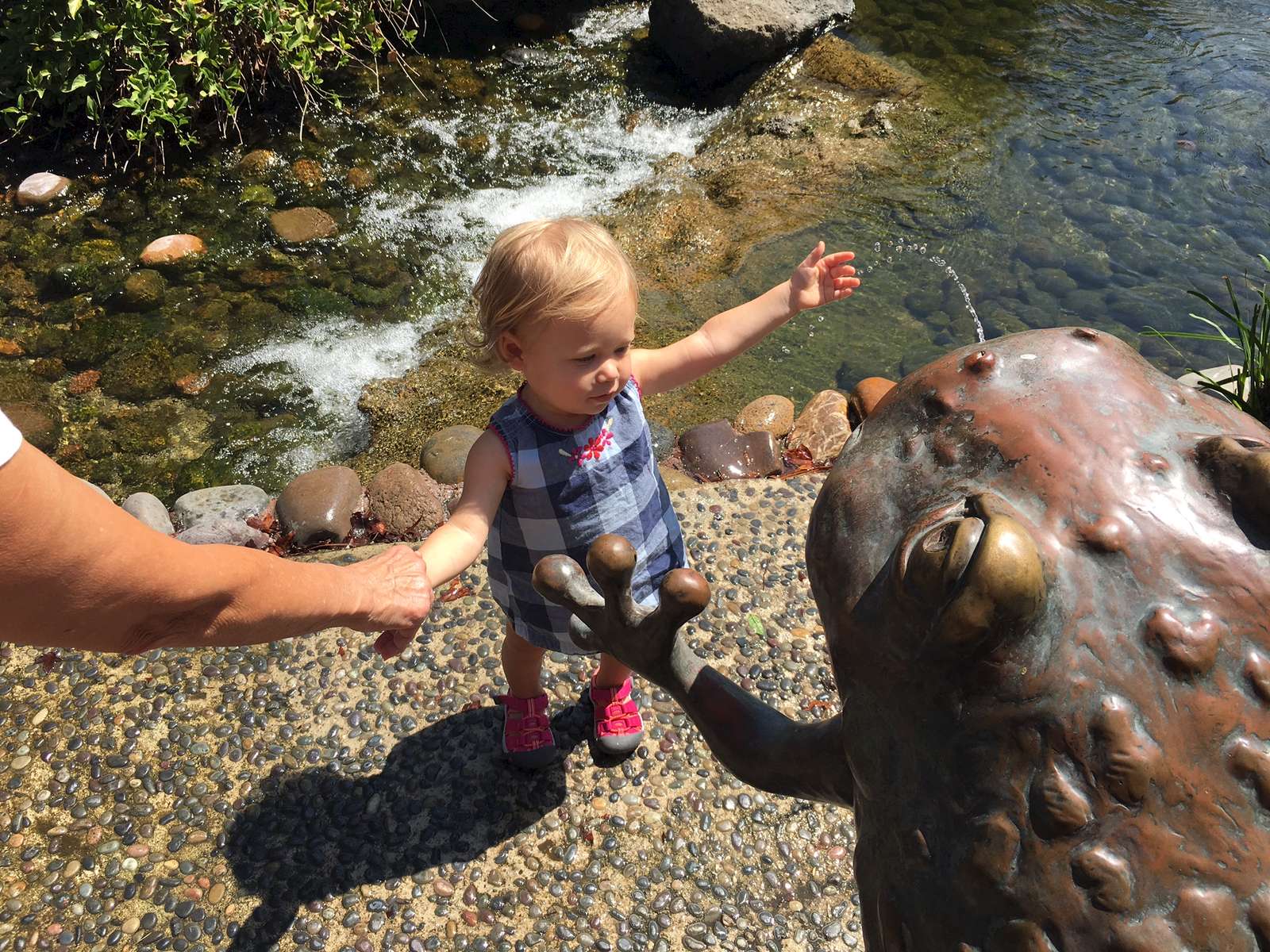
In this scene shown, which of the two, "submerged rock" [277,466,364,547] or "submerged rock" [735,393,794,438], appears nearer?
"submerged rock" [277,466,364,547]

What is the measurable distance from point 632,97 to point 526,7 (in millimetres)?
1535

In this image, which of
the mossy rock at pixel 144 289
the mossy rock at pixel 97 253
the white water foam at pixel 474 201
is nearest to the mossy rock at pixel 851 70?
the white water foam at pixel 474 201

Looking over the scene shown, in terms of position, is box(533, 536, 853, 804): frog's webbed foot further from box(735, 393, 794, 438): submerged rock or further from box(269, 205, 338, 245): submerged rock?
box(269, 205, 338, 245): submerged rock

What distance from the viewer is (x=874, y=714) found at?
1.09m

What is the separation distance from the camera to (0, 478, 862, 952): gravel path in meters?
2.54

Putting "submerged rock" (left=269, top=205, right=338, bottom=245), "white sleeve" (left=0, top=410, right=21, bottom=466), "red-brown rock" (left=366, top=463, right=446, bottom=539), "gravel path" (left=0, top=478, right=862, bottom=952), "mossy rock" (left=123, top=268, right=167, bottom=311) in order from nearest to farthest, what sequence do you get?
"white sleeve" (left=0, top=410, right=21, bottom=466)
"gravel path" (left=0, top=478, right=862, bottom=952)
"red-brown rock" (left=366, top=463, right=446, bottom=539)
"mossy rock" (left=123, top=268, right=167, bottom=311)
"submerged rock" (left=269, top=205, right=338, bottom=245)

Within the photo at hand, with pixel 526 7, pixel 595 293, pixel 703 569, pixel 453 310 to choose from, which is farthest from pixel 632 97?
pixel 595 293

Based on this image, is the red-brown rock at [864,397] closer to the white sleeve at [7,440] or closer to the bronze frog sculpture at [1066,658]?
the bronze frog sculpture at [1066,658]

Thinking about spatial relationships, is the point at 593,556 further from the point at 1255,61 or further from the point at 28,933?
the point at 1255,61

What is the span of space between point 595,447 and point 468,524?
371mm

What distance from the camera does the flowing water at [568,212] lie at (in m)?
5.27

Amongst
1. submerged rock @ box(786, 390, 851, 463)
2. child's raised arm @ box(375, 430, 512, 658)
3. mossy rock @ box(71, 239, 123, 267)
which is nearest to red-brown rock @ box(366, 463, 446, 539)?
submerged rock @ box(786, 390, 851, 463)

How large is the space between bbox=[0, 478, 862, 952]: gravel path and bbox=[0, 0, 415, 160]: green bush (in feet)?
14.1

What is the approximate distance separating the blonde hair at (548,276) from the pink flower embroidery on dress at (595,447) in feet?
1.11
